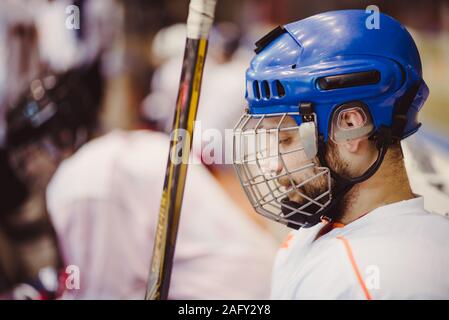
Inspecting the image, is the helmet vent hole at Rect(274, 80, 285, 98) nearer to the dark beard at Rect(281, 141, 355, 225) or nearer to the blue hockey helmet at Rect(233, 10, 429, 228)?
the blue hockey helmet at Rect(233, 10, 429, 228)

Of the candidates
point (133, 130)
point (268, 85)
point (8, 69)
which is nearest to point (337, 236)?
point (268, 85)

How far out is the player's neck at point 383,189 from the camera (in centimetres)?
153

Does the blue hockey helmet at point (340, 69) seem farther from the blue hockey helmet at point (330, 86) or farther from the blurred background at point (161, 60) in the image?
the blurred background at point (161, 60)

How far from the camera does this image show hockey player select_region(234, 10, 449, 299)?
145 cm

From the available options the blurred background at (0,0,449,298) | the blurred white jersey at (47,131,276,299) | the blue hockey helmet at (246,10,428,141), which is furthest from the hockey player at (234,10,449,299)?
the blurred white jersey at (47,131,276,299)

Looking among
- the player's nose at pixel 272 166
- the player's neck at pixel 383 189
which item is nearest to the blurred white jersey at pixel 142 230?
the player's nose at pixel 272 166

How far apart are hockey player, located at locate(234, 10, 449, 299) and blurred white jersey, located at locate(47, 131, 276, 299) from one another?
608 mm

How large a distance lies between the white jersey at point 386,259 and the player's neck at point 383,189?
0.07 ft

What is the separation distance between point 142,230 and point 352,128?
1.01m

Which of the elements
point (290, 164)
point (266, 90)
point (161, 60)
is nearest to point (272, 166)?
point (290, 164)

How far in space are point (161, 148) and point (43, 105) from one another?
55cm
